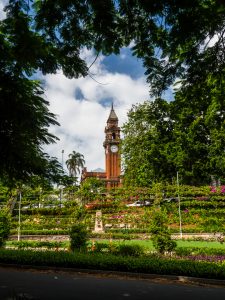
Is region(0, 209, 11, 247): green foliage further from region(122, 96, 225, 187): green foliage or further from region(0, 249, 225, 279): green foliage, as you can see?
region(122, 96, 225, 187): green foliage

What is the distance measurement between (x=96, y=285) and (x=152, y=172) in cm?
2689

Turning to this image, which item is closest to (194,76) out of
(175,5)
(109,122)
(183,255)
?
(175,5)

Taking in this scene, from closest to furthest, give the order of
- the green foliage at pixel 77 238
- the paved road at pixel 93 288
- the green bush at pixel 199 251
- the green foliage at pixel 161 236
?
the paved road at pixel 93 288 < the green bush at pixel 199 251 < the green foliage at pixel 161 236 < the green foliage at pixel 77 238

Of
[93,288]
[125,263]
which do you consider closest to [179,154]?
[125,263]

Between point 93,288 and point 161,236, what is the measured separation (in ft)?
21.7

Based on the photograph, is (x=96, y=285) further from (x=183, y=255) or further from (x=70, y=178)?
(x=183, y=255)

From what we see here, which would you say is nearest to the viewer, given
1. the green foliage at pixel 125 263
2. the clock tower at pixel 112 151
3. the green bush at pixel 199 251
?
the green foliage at pixel 125 263

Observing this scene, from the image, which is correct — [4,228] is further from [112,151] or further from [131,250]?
[112,151]

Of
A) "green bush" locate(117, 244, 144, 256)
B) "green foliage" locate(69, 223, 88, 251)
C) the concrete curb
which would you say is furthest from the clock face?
the concrete curb

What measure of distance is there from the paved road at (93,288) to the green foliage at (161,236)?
4.67m

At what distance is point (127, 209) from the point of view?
26.5m

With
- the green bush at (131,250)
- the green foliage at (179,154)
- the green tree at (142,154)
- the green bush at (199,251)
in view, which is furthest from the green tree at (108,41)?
the green tree at (142,154)

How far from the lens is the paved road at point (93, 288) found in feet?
24.4

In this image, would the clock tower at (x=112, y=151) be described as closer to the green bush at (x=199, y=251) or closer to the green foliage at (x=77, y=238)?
the green foliage at (x=77, y=238)
